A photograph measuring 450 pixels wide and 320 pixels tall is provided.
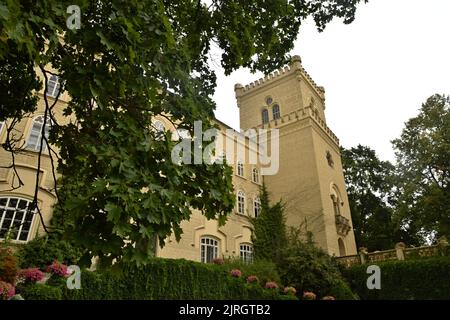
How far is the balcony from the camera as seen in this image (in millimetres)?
24297

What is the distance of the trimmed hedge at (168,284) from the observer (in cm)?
1020

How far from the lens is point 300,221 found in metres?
23.8

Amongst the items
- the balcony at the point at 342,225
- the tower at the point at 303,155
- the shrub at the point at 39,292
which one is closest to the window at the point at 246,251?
the tower at the point at 303,155

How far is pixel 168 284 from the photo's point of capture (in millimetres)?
12539

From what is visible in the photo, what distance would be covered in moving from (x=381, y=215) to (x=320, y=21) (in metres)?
29.4

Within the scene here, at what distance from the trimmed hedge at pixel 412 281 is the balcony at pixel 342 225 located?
18.3 ft

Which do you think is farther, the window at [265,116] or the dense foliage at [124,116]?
the window at [265,116]

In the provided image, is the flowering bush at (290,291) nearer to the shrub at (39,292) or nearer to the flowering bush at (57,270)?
the flowering bush at (57,270)

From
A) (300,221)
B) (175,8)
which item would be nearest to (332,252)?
(300,221)

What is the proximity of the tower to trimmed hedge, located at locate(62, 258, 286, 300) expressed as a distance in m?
9.50

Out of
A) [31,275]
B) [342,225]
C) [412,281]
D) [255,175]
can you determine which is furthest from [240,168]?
[31,275]

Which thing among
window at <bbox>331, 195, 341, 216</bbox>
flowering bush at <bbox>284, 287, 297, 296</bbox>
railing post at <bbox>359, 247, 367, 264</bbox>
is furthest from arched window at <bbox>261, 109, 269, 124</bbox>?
flowering bush at <bbox>284, 287, 297, 296</bbox>

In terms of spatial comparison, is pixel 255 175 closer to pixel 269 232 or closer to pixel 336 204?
pixel 269 232

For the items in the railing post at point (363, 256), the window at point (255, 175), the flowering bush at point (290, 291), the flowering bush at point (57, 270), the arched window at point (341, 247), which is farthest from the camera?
the window at point (255, 175)
